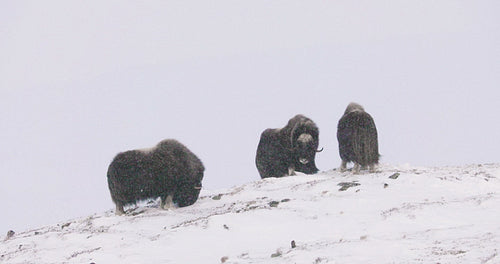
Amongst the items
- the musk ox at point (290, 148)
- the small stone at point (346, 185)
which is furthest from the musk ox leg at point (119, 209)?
the musk ox at point (290, 148)

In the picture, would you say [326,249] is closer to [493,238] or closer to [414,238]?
[414,238]

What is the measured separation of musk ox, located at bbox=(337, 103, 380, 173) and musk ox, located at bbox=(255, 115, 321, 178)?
1.57m

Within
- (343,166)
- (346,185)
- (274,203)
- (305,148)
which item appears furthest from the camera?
(305,148)

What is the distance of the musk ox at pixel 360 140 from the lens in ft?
53.7

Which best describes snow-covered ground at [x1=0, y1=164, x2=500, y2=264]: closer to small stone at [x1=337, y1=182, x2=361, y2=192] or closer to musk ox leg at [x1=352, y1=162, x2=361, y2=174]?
small stone at [x1=337, y1=182, x2=361, y2=192]

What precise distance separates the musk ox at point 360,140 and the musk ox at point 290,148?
1567mm

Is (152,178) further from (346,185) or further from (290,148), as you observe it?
(290,148)

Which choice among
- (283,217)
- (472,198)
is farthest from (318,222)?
(472,198)

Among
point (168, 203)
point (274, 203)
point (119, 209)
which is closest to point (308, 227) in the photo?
point (274, 203)

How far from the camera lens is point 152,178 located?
15.4 meters

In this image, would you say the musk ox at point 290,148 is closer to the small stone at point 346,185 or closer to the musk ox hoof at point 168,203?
the small stone at point 346,185

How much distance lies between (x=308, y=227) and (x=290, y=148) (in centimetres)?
697

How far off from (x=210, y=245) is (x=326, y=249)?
85.5 inches

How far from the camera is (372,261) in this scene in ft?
30.6
